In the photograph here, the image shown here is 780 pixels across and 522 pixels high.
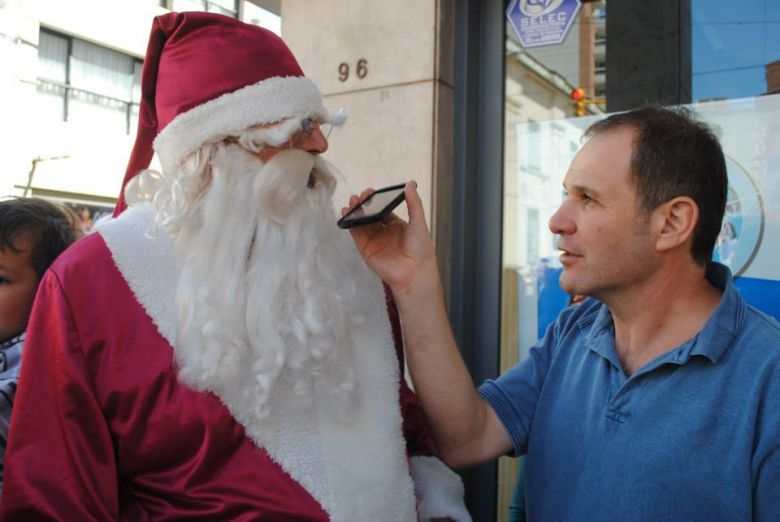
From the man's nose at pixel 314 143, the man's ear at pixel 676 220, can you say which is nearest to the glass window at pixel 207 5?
the man's nose at pixel 314 143

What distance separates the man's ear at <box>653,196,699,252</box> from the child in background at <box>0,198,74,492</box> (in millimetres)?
1859

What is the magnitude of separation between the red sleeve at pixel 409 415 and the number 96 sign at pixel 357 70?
1.87 meters

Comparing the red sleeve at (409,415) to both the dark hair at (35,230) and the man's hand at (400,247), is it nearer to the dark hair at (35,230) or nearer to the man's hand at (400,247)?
the man's hand at (400,247)

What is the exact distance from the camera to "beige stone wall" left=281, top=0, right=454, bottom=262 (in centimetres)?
346

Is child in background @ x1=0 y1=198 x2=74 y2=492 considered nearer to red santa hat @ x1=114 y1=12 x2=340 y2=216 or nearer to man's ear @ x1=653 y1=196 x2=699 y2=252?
red santa hat @ x1=114 y1=12 x2=340 y2=216

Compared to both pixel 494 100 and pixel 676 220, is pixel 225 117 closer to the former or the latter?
pixel 676 220

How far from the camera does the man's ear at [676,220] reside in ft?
5.65

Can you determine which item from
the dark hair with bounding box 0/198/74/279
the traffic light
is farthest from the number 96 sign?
the dark hair with bounding box 0/198/74/279

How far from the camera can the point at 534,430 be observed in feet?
6.42

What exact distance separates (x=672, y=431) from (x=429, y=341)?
66 centimetres

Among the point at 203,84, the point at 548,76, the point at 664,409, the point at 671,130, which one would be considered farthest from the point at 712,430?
the point at 548,76

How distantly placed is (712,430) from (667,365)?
0.18m

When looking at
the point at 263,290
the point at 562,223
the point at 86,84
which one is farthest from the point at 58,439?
the point at 86,84

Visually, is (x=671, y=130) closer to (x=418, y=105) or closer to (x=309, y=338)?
(x=309, y=338)
